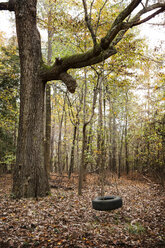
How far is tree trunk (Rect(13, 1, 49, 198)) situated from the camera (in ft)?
22.1

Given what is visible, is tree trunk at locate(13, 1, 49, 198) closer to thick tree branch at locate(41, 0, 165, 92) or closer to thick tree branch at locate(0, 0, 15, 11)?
thick tree branch at locate(0, 0, 15, 11)

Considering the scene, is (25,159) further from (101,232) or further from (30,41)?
(30,41)

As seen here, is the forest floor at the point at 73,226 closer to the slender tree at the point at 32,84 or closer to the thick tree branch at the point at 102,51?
the slender tree at the point at 32,84

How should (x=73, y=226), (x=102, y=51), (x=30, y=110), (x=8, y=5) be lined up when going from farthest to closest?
(x=8, y=5) < (x=30, y=110) < (x=102, y=51) < (x=73, y=226)

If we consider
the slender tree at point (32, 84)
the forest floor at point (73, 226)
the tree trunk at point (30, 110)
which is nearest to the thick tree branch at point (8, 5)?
the slender tree at point (32, 84)

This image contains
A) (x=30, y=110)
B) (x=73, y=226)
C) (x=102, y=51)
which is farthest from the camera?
(x=30, y=110)

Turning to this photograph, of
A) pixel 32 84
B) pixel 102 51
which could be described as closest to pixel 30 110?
pixel 32 84

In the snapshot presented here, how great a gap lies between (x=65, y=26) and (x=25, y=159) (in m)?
6.11

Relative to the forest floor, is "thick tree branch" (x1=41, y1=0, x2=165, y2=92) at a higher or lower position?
higher

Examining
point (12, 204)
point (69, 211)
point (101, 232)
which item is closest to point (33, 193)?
point (12, 204)

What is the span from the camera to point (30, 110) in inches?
277

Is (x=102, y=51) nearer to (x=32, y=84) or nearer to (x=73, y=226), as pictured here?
(x=32, y=84)

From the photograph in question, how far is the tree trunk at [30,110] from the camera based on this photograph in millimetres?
6742

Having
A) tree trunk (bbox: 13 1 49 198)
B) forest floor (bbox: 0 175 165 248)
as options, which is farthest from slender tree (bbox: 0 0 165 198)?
forest floor (bbox: 0 175 165 248)
